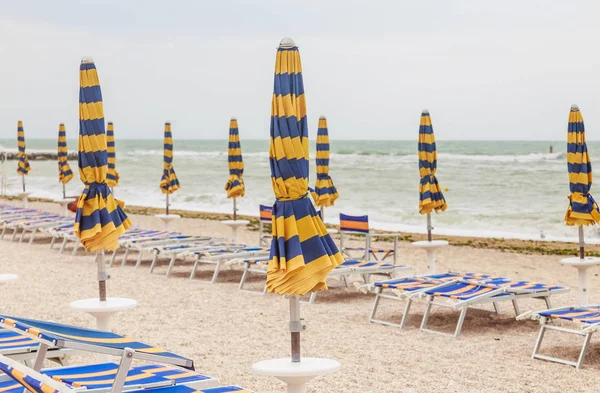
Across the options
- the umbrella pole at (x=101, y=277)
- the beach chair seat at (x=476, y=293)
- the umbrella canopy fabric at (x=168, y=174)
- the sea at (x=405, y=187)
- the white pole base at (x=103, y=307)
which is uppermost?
the umbrella canopy fabric at (x=168, y=174)

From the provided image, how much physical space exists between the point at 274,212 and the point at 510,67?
42538mm

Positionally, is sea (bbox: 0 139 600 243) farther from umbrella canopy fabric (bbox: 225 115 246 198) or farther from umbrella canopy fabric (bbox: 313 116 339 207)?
umbrella canopy fabric (bbox: 313 116 339 207)

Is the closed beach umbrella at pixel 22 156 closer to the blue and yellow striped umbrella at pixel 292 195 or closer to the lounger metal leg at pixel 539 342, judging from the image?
the lounger metal leg at pixel 539 342

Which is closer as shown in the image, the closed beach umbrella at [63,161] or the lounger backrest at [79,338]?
the lounger backrest at [79,338]

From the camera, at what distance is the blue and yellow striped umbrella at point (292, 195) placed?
381 centimetres

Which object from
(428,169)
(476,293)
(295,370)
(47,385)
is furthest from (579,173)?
(47,385)

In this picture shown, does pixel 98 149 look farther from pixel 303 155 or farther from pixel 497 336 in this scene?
pixel 497 336

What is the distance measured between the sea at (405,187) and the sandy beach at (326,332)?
962 centimetres

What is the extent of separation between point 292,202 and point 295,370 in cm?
75

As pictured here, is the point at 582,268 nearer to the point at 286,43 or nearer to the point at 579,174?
the point at 579,174

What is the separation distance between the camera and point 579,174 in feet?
24.4

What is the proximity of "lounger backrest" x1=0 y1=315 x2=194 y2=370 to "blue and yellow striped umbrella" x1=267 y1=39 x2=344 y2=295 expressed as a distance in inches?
24.9

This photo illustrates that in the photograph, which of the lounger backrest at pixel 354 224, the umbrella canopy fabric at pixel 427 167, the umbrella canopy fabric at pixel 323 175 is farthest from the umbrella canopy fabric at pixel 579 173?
the umbrella canopy fabric at pixel 323 175

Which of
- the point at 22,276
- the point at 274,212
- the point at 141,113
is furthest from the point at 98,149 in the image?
the point at 141,113
